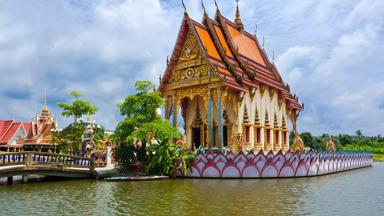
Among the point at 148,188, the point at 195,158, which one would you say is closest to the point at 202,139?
the point at 195,158

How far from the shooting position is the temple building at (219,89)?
19.4 metres

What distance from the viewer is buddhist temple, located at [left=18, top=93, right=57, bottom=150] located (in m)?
35.0

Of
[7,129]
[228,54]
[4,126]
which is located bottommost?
[7,129]

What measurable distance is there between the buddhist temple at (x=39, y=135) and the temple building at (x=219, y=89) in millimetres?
17354

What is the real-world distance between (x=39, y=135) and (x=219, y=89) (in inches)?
930

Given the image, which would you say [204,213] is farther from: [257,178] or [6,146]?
[6,146]

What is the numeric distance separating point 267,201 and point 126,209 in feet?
11.0

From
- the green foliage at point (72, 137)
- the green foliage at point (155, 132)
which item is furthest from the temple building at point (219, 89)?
the green foliage at point (72, 137)

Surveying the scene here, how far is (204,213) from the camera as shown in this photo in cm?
734

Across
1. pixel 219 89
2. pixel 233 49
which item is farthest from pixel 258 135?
pixel 233 49

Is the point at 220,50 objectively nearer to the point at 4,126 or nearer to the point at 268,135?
the point at 268,135

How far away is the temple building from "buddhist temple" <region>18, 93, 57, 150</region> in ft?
56.9

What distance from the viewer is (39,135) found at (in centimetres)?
3600

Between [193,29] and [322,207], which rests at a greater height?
[193,29]
